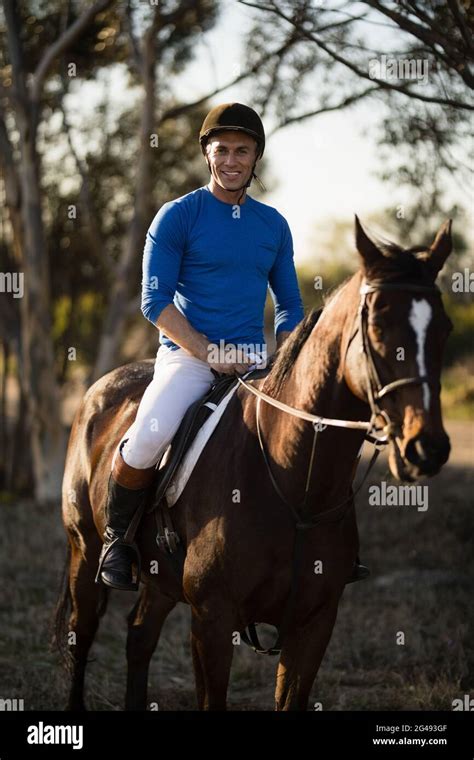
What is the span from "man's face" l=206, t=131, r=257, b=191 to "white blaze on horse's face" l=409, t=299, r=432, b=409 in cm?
150

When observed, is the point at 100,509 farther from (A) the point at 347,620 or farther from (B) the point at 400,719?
(A) the point at 347,620

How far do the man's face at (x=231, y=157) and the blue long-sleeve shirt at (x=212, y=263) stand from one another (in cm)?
11

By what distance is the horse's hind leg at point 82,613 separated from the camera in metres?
5.66

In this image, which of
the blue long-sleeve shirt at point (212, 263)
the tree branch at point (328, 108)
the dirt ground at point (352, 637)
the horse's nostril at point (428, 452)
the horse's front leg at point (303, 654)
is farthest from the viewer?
the tree branch at point (328, 108)

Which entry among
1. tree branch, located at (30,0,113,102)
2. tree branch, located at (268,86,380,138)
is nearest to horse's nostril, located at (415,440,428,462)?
tree branch, located at (268,86,380,138)

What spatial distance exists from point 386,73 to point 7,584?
5342mm

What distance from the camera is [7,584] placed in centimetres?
870

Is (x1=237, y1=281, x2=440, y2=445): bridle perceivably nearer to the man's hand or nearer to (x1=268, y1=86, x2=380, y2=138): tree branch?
the man's hand

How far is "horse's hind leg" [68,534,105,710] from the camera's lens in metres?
5.66

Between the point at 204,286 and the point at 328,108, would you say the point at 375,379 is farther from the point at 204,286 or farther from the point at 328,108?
the point at 328,108

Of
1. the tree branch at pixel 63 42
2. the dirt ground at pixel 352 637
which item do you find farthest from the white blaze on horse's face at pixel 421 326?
the tree branch at pixel 63 42

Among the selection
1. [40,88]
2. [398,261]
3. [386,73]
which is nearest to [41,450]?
[40,88]

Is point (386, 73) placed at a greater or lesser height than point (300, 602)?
greater

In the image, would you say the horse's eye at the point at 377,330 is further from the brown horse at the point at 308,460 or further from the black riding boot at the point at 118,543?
the black riding boot at the point at 118,543
